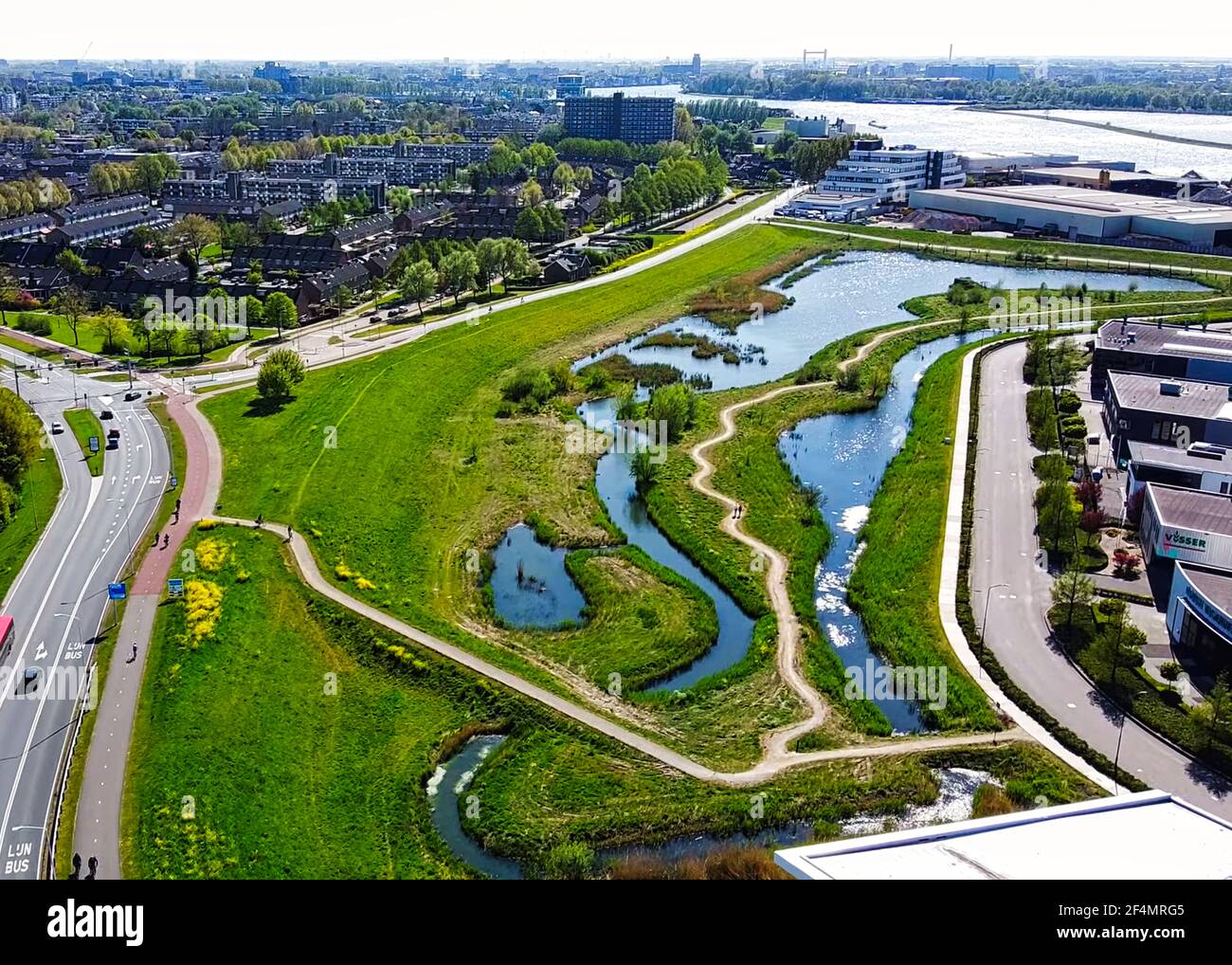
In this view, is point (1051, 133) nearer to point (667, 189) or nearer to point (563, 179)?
point (563, 179)

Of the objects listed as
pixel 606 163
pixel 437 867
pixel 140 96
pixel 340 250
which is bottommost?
pixel 437 867

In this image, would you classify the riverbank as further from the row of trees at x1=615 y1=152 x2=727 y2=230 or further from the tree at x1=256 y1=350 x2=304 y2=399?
the tree at x1=256 y1=350 x2=304 y2=399

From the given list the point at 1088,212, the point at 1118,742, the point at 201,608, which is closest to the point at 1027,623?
the point at 1118,742

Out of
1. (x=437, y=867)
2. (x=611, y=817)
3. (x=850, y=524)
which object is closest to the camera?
(x=437, y=867)

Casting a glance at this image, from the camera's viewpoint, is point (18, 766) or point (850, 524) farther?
point (850, 524)

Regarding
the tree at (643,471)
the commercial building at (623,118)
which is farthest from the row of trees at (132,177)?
the tree at (643,471)

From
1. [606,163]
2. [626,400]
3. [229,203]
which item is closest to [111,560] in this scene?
[626,400]
